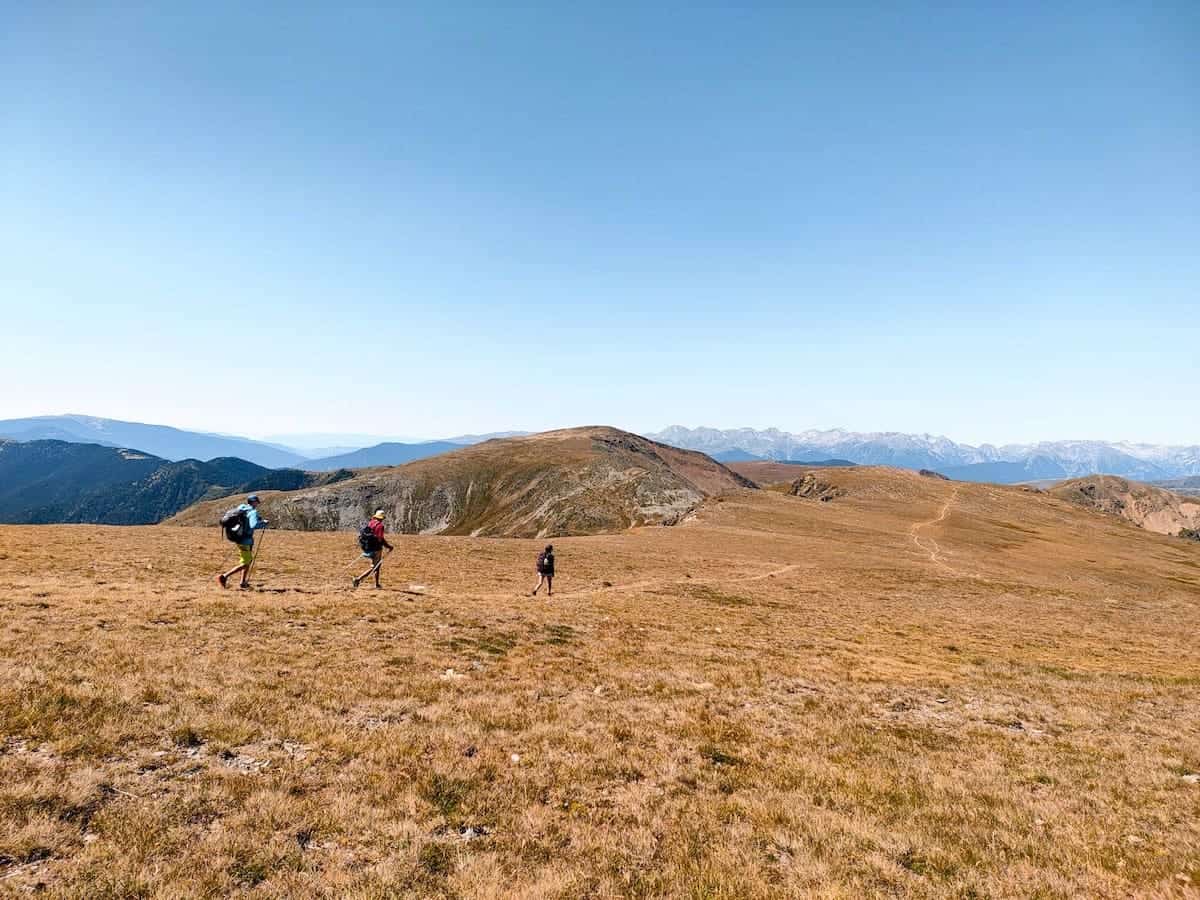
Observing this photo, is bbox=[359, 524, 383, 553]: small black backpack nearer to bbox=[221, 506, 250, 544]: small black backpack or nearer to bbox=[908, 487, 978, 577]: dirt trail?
bbox=[221, 506, 250, 544]: small black backpack

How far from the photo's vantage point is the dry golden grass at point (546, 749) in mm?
8469

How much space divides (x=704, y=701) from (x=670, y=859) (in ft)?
27.4

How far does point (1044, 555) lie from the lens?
81688mm

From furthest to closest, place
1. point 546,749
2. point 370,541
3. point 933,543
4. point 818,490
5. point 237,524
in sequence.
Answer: point 818,490, point 933,543, point 370,541, point 237,524, point 546,749

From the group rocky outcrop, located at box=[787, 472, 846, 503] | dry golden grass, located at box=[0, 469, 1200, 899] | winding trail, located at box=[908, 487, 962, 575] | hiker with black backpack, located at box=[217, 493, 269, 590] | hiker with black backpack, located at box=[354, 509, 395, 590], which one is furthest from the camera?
rocky outcrop, located at box=[787, 472, 846, 503]

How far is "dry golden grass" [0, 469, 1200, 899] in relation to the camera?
847cm

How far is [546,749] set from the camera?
41.5 ft

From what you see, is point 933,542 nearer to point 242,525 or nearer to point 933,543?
point 933,543

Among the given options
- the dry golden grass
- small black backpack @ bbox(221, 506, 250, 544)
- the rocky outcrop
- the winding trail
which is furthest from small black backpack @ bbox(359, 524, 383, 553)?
the rocky outcrop

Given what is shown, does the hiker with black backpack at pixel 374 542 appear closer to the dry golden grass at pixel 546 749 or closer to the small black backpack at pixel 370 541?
the small black backpack at pixel 370 541

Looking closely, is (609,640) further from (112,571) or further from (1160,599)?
(1160,599)

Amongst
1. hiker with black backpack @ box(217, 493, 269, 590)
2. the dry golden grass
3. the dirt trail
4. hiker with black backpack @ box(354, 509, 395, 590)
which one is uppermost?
hiker with black backpack @ box(217, 493, 269, 590)

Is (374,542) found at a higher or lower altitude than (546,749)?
higher

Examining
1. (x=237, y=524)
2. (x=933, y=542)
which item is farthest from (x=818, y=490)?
(x=237, y=524)
